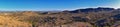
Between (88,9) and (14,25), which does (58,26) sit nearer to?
(14,25)

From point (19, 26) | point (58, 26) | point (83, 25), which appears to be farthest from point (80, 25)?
point (19, 26)

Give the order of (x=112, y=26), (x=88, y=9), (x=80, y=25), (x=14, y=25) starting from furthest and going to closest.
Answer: (x=88, y=9) < (x=80, y=25) < (x=14, y=25) < (x=112, y=26)

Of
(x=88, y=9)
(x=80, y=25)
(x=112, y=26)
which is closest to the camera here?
(x=112, y=26)

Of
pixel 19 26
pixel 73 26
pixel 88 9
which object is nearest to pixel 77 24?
pixel 73 26

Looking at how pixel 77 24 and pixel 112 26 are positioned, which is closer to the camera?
pixel 112 26

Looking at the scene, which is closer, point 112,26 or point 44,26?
point 112,26

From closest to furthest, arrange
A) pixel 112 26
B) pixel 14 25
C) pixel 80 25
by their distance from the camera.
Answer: pixel 112 26 < pixel 14 25 < pixel 80 25

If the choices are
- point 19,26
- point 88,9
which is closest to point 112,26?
point 19,26

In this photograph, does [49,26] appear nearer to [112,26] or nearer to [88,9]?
[112,26]

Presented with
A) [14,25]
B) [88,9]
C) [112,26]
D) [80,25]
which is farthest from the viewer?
[88,9]
